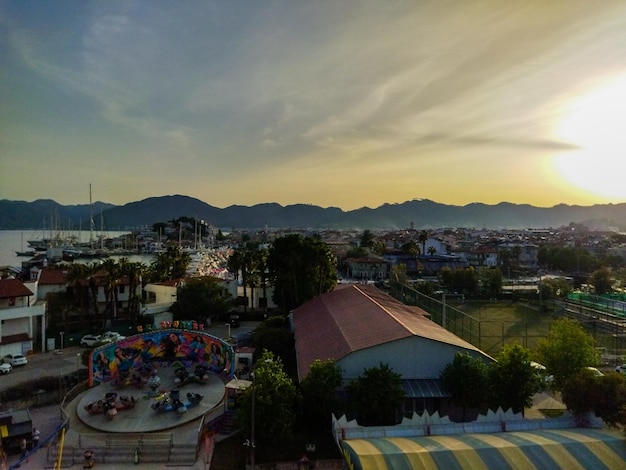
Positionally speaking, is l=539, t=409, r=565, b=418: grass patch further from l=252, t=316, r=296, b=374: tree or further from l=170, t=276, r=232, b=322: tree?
l=170, t=276, r=232, b=322: tree

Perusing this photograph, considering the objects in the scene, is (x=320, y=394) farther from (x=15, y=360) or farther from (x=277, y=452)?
(x=15, y=360)

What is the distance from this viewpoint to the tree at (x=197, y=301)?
4747 centimetres

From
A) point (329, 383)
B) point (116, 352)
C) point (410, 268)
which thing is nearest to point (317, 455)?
point (329, 383)

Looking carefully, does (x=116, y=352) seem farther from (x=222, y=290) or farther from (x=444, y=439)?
(x=444, y=439)

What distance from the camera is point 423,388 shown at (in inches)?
993

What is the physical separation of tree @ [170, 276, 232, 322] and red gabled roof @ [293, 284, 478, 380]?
34.0ft

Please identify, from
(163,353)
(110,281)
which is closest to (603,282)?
(163,353)

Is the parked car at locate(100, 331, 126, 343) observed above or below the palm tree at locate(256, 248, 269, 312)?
below

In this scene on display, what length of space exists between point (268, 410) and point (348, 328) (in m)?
11.1

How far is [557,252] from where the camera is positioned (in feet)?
357

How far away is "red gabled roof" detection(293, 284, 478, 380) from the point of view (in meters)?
27.2

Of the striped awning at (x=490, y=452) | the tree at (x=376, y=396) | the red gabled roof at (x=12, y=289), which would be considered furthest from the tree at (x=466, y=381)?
the red gabled roof at (x=12, y=289)

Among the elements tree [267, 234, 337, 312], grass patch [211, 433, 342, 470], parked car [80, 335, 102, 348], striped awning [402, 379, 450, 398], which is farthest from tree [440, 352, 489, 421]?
parked car [80, 335, 102, 348]

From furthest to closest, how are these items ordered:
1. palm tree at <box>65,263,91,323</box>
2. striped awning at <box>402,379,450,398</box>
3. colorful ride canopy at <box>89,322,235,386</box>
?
1. palm tree at <box>65,263,91,323</box>
2. colorful ride canopy at <box>89,322,235,386</box>
3. striped awning at <box>402,379,450,398</box>
